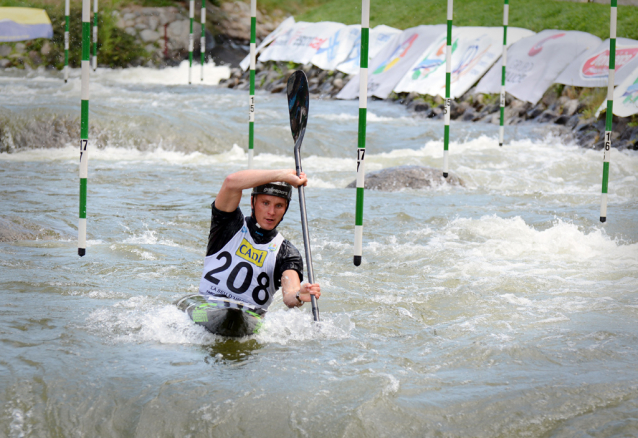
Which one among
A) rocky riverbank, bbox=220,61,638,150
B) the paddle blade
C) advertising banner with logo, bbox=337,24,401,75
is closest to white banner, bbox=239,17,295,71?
advertising banner with logo, bbox=337,24,401,75

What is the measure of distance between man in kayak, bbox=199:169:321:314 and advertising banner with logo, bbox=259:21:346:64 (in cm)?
1876

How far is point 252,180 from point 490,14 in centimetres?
1813

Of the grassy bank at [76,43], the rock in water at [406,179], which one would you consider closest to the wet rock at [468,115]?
the rock in water at [406,179]

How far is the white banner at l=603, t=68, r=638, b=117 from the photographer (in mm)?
12055

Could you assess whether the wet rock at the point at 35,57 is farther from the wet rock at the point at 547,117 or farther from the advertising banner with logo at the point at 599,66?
the advertising banner with logo at the point at 599,66

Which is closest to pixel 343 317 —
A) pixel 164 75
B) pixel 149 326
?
pixel 149 326

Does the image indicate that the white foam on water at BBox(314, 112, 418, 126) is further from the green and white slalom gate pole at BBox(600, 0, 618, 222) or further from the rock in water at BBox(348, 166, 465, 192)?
the green and white slalom gate pole at BBox(600, 0, 618, 222)

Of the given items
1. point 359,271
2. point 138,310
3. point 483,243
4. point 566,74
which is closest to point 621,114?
point 566,74

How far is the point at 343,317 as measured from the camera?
13.8 ft

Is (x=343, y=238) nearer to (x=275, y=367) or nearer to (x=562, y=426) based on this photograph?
(x=275, y=367)

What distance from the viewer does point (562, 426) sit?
9.11ft

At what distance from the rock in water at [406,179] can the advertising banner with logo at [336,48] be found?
11903 mm

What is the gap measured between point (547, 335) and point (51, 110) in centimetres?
975

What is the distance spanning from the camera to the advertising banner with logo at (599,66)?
41.6 ft
